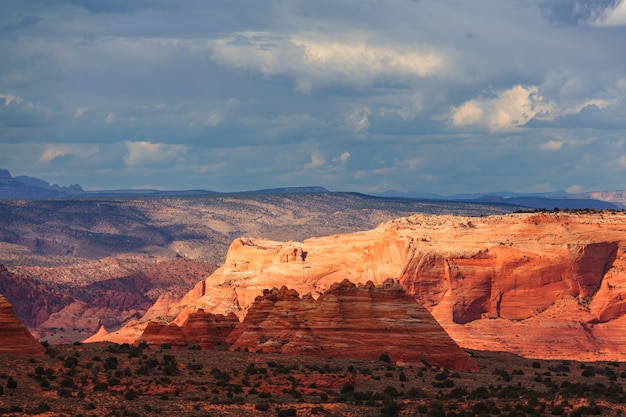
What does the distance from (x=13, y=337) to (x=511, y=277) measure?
55.7 metres

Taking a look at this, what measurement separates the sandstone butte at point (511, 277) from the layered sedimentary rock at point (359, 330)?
2296 centimetres

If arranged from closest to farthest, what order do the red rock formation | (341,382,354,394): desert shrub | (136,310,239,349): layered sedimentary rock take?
(341,382,354,394): desert shrub
(136,310,239,349): layered sedimentary rock
the red rock formation

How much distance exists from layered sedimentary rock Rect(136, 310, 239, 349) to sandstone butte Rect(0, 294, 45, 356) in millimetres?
19121

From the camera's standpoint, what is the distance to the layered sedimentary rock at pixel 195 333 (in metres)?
72.0

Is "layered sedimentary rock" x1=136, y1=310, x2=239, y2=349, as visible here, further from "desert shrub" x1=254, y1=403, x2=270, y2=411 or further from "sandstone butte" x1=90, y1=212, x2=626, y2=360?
"desert shrub" x1=254, y1=403, x2=270, y2=411

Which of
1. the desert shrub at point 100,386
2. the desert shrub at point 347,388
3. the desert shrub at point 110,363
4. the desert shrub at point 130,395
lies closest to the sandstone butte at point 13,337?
the desert shrub at point 110,363

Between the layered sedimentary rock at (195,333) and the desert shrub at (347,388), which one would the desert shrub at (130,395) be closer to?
the desert shrub at (347,388)

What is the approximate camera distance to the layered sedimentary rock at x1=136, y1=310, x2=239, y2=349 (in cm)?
7200

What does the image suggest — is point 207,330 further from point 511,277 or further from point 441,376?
point 511,277

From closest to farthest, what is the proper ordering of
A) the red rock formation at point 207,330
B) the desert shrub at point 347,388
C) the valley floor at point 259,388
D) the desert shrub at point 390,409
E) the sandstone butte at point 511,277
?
the valley floor at point 259,388 → the desert shrub at point 390,409 → the desert shrub at point 347,388 → the red rock formation at point 207,330 → the sandstone butte at point 511,277

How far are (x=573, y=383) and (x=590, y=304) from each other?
34.9m

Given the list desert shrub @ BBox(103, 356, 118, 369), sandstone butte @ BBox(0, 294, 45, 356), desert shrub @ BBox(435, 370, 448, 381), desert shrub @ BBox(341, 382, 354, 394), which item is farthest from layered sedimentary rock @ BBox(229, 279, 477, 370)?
sandstone butte @ BBox(0, 294, 45, 356)

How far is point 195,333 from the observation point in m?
73.4

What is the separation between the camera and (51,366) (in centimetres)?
5031
